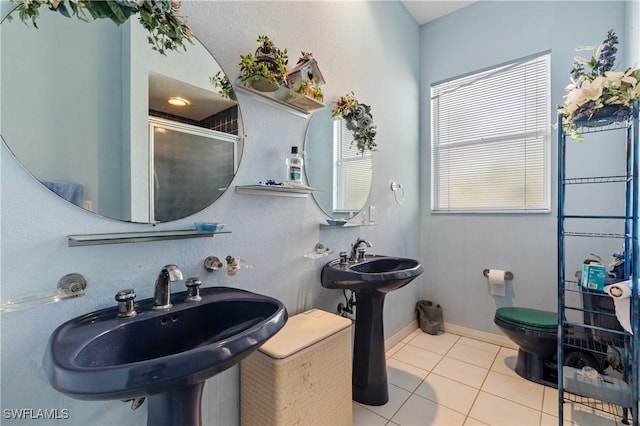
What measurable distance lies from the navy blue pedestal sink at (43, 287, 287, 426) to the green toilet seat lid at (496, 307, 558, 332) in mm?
1848

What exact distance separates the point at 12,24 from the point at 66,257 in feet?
2.25

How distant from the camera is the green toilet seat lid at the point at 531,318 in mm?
1883

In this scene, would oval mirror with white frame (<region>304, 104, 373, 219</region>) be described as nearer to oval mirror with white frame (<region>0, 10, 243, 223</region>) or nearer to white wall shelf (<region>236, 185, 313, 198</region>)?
white wall shelf (<region>236, 185, 313, 198</region>)

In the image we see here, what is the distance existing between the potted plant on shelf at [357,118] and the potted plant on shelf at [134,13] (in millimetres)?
1023

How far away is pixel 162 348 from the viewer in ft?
3.10

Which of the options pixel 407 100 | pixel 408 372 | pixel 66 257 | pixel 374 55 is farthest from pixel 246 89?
pixel 408 372

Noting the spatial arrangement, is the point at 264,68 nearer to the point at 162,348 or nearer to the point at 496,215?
the point at 162,348

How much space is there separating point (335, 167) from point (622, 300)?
1.62 meters

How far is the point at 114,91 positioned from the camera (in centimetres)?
99

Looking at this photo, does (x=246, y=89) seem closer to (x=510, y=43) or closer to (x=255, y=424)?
(x=255, y=424)

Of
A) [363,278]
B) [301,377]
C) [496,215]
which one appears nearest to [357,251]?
[363,278]

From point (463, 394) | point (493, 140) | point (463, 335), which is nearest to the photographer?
point (463, 394)

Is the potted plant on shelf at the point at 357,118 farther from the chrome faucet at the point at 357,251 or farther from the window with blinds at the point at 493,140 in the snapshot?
the window with blinds at the point at 493,140

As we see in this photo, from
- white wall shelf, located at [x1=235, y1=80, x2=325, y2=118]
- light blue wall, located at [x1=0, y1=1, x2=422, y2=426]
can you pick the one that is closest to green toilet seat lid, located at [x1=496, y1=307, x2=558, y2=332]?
light blue wall, located at [x1=0, y1=1, x2=422, y2=426]
